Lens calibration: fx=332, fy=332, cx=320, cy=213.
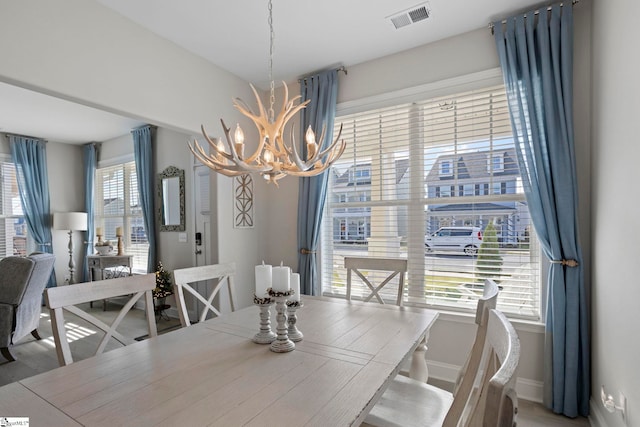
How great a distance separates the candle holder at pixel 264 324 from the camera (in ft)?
4.69

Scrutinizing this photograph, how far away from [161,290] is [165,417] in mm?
3616

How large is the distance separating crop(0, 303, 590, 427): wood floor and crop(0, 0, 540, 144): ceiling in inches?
109

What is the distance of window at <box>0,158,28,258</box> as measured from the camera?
205 inches

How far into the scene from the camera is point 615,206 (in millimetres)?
1752

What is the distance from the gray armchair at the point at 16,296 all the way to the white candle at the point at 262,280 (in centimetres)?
298

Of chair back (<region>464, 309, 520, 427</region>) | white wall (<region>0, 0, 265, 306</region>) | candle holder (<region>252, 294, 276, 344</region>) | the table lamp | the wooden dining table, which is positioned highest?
white wall (<region>0, 0, 265, 306</region>)

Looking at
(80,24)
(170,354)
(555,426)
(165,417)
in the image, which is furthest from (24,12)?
(555,426)

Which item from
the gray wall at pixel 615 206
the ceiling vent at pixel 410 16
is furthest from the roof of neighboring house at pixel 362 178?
the gray wall at pixel 615 206

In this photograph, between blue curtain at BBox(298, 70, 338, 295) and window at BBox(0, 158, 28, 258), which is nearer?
blue curtain at BBox(298, 70, 338, 295)

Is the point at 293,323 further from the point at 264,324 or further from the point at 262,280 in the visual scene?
the point at 262,280

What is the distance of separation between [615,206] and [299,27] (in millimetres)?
2351

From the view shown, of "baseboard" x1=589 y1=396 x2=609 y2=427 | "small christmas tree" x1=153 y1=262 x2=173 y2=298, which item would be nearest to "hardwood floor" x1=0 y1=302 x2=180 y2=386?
"small christmas tree" x1=153 y1=262 x2=173 y2=298

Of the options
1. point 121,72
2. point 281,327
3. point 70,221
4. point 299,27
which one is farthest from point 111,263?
point 281,327

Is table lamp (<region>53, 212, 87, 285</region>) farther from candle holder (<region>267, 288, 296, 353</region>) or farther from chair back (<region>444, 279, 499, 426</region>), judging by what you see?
chair back (<region>444, 279, 499, 426</region>)
